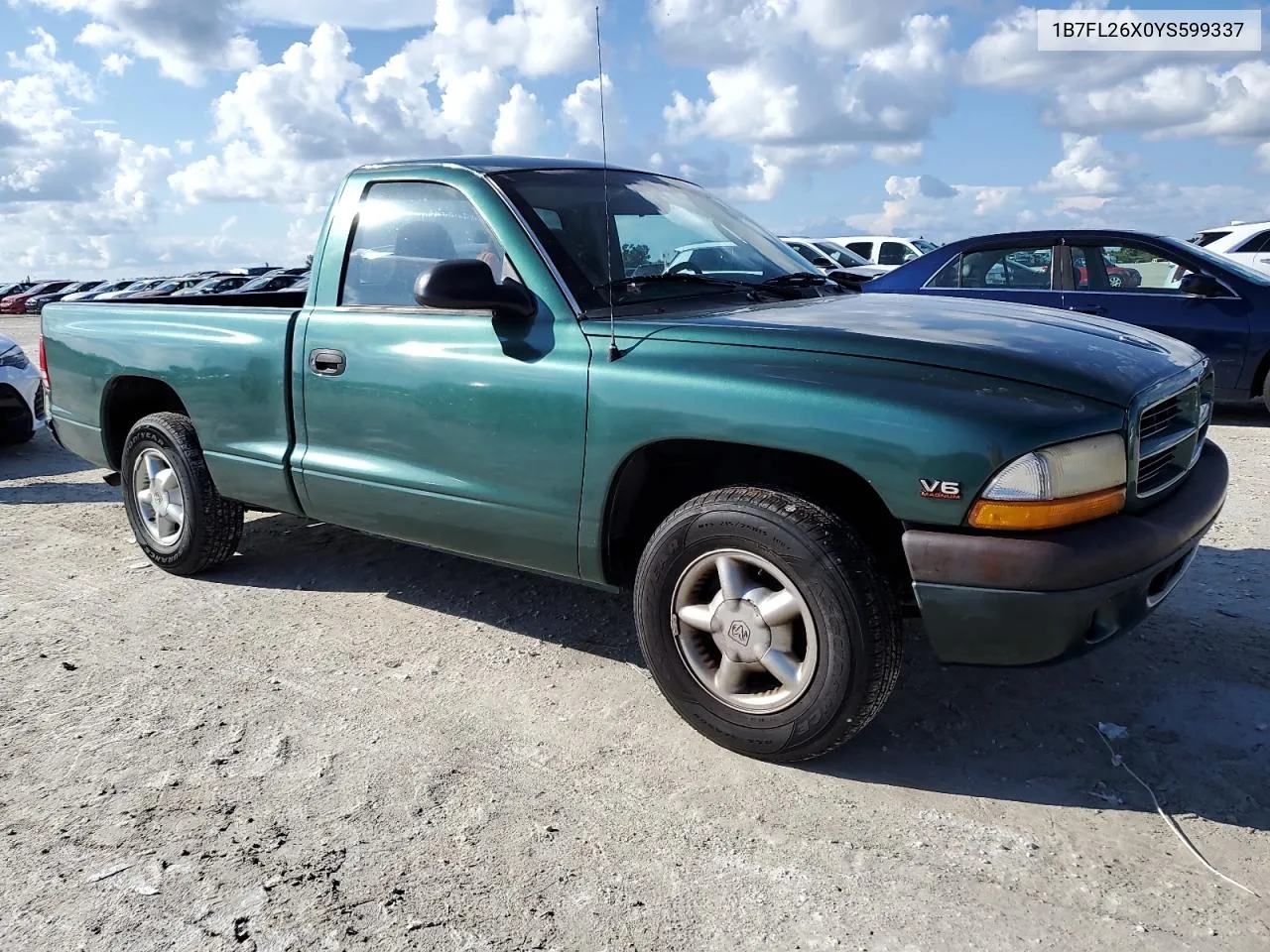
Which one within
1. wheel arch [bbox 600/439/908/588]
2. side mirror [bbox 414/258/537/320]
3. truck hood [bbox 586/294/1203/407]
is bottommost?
wheel arch [bbox 600/439/908/588]

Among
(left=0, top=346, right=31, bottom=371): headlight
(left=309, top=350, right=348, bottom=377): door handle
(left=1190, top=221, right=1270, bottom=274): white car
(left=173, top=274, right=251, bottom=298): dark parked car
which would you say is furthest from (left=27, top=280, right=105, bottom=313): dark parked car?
(left=309, top=350, right=348, bottom=377): door handle

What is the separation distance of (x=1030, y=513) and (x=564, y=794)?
1471mm

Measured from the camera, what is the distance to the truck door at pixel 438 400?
3342 mm

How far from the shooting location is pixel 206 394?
443 cm

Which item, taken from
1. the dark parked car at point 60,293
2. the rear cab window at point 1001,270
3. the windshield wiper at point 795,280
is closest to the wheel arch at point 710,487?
the windshield wiper at point 795,280

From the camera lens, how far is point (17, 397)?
27.7 ft

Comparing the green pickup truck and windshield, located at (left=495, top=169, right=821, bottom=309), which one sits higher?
windshield, located at (left=495, top=169, right=821, bottom=309)

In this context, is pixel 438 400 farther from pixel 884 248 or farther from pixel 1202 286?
pixel 884 248

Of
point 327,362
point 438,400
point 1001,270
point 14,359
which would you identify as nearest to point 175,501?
point 327,362

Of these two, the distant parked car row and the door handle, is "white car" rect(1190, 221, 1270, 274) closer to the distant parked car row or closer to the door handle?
the door handle

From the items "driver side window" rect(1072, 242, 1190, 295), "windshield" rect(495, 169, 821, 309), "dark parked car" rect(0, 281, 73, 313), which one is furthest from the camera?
"dark parked car" rect(0, 281, 73, 313)

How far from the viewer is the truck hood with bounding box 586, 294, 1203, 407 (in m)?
2.75

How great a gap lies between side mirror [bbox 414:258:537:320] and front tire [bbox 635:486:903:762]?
0.89m

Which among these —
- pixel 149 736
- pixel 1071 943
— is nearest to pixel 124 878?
pixel 149 736
